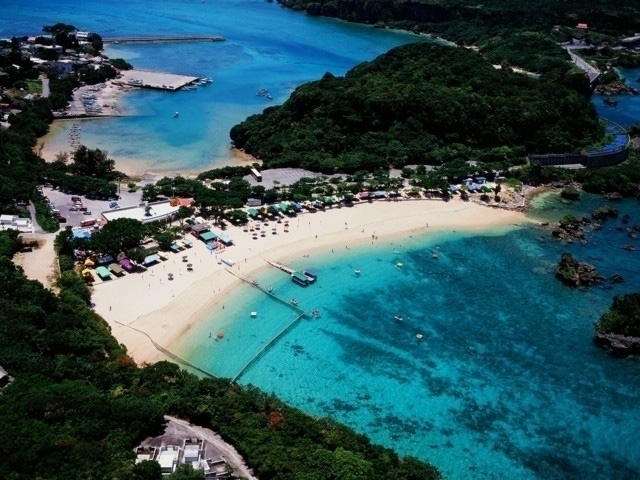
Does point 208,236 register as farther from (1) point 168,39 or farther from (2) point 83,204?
(1) point 168,39

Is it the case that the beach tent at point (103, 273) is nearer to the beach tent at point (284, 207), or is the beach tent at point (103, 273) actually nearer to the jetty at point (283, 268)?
the jetty at point (283, 268)

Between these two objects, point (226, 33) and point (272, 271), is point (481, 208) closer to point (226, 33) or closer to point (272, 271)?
point (272, 271)

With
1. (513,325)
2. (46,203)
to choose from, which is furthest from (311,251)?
(46,203)

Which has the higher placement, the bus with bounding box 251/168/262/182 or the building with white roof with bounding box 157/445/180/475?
the bus with bounding box 251/168/262/182

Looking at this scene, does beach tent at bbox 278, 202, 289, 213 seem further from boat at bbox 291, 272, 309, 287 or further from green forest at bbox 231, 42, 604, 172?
green forest at bbox 231, 42, 604, 172

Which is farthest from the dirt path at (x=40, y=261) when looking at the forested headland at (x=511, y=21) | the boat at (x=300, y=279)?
the forested headland at (x=511, y=21)

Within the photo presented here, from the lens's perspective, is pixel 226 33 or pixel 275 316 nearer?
pixel 275 316

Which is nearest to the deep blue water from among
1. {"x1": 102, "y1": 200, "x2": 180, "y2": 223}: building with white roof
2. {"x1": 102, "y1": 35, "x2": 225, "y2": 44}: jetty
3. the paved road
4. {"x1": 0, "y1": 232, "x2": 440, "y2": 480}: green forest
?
{"x1": 102, "y1": 200, "x2": 180, "y2": 223}: building with white roof
